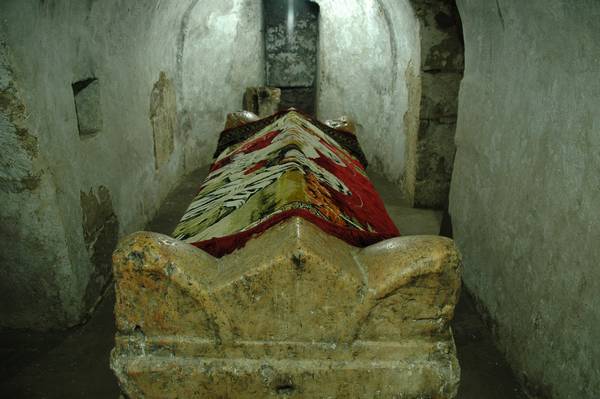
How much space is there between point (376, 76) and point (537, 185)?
3.97m

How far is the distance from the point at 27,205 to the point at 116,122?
1.35 meters

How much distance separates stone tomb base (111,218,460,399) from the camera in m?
1.47

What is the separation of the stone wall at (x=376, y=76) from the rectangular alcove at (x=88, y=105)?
9.61ft

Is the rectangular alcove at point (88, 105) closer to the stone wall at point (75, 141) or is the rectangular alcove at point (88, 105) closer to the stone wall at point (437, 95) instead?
the stone wall at point (75, 141)

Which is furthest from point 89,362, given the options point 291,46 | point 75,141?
point 291,46

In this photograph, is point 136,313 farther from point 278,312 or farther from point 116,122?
point 116,122

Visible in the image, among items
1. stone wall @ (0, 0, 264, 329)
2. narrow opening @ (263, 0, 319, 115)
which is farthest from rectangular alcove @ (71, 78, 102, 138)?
narrow opening @ (263, 0, 319, 115)

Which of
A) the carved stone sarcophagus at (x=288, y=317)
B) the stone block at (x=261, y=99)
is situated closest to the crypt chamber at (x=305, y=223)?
the carved stone sarcophagus at (x=288, y=317)

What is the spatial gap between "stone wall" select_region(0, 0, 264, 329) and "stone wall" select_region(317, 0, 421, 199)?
2.15 m

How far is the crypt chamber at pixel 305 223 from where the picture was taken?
1508 mm

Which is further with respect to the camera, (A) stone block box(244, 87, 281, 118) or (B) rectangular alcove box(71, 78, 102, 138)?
(A) stone block box(244, 87, 281, 118)

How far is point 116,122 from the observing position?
3914 mm

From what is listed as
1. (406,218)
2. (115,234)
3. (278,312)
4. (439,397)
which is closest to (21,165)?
(115,234)

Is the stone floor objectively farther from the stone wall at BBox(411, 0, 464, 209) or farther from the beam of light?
the beam of light
